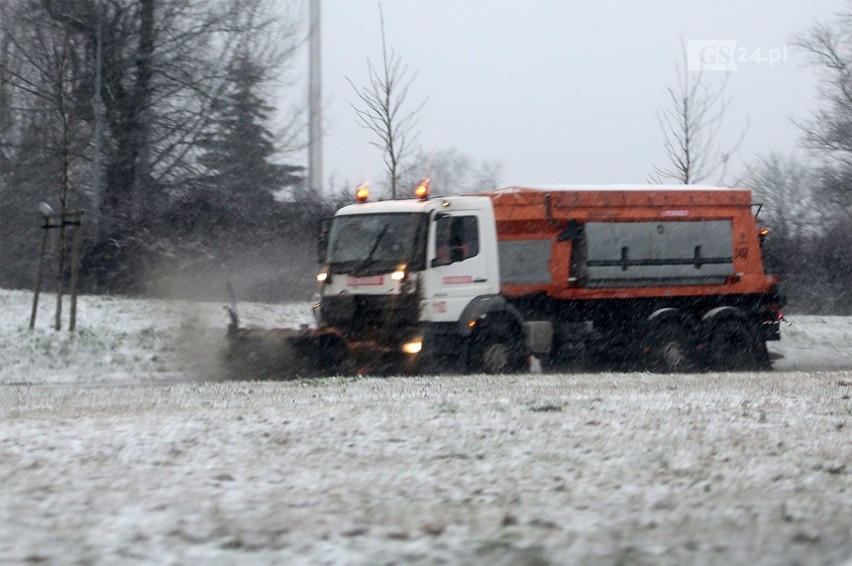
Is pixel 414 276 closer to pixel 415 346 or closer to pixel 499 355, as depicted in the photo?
pixel 415 346

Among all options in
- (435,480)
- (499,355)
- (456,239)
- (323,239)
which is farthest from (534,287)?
(435,480)

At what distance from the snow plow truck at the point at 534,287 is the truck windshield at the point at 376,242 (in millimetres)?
21

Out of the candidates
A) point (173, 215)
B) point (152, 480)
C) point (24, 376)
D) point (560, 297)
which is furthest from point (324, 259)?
point (173, 215)

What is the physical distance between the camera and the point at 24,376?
60.7ft

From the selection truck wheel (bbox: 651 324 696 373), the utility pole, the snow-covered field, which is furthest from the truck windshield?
Answer: the utility pole

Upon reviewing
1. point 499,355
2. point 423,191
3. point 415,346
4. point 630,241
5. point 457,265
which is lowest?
point 499,355

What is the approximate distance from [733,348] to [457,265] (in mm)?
5605

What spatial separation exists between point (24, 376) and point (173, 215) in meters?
12.7

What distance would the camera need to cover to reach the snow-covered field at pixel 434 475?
5.37 m

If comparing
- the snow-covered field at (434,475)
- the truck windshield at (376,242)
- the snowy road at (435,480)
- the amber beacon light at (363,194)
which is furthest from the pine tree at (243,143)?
the snowy road at (435,480)

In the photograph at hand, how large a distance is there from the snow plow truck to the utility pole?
797 inches

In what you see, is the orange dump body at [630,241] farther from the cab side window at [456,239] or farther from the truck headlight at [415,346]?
the truck headlight at [415,346]

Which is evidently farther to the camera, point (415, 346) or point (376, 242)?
point (376, 242)

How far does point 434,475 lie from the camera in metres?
7.20
